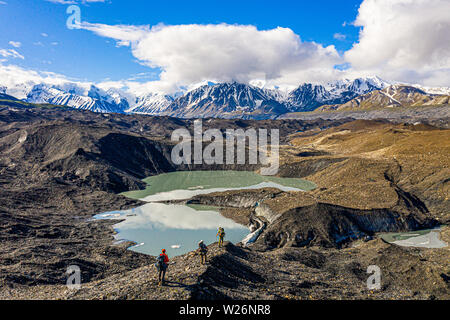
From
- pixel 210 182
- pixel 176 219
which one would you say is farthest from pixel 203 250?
pixel 210 182

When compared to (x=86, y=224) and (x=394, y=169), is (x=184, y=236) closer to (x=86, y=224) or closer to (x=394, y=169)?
(x=86, y=224)


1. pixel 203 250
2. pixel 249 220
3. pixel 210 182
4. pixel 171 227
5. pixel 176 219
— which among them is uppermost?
pixel 210 182

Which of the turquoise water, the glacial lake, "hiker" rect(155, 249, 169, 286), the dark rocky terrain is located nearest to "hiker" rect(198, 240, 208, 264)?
the dark rocky terrain

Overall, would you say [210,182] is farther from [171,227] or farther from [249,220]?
[171,227]

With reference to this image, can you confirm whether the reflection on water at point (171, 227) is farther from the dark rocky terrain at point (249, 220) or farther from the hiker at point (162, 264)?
the hiker at point (162, 264)

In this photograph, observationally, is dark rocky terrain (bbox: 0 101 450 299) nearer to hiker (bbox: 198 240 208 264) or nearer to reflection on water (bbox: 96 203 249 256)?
hiker (bbox: 198 240 208 264)

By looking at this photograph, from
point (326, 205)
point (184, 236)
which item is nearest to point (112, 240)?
point (184, 236)
